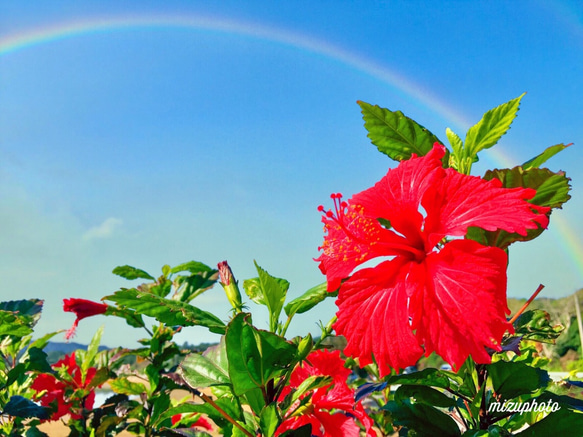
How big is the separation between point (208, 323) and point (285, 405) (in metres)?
0.28

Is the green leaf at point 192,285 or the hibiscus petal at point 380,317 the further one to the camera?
the green leaf at point 192,285

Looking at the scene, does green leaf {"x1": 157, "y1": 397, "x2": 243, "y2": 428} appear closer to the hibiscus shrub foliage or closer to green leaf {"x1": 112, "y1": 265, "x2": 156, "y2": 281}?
the hibiscus shrub foliage

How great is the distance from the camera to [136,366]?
283 cm

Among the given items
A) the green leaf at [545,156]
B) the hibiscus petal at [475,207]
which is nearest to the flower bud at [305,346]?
the hibiscus petal at [475,207]

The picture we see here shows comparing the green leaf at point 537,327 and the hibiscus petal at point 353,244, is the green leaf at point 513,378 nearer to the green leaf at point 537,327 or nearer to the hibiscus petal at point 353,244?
the green leaf at point 537,327

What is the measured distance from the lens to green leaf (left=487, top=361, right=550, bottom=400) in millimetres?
982

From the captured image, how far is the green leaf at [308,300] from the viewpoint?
111 centimetres

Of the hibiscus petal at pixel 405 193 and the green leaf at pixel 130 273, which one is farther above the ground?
the green leaf at pixel 130 273

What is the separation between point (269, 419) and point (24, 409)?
146cm

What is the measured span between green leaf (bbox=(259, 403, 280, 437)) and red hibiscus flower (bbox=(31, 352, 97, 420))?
203cm

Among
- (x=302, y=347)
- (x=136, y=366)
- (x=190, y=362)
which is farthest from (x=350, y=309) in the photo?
(x=136, y=366)

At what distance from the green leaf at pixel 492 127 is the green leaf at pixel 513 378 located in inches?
20.7

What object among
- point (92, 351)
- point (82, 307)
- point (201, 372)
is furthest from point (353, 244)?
point (92, 351)

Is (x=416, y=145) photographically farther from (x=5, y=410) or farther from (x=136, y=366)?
(x=136, y=366)
